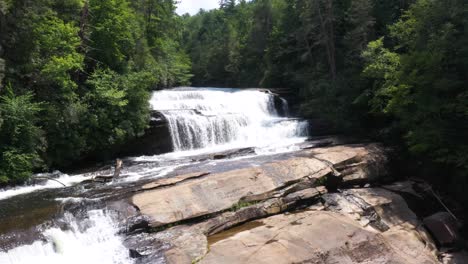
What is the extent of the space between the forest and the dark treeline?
5cm

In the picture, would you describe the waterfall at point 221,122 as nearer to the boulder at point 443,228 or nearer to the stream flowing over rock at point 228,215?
the stream flowing over rock at point 228,215

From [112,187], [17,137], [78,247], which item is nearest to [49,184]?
[17,137]

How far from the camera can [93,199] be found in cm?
965

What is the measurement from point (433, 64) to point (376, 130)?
21.2 ft

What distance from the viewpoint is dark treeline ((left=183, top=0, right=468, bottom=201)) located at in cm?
1173

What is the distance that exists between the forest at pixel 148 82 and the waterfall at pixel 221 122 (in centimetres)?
198

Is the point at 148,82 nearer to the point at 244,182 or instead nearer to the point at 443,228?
the point at 244,182

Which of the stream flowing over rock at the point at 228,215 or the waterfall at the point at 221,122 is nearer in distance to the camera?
the stream flowing over rock at the point at 228,215

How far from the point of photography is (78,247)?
8062 mm

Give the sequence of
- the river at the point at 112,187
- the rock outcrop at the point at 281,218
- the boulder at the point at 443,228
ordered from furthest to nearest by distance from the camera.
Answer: the boulder at the point at 443,228 → the river at the point at 112,187 → the rock outcrop at the point at 281,218

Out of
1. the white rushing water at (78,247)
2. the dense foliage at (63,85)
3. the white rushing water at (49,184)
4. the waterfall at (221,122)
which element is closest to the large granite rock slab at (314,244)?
the white rushing water at (78,247)

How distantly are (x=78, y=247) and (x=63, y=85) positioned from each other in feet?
25.5

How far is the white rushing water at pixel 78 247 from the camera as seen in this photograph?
24.6 feet

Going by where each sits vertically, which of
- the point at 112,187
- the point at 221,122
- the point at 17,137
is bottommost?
the point at 112,187
